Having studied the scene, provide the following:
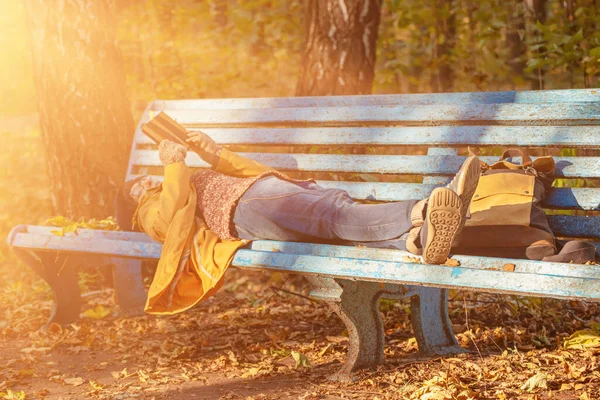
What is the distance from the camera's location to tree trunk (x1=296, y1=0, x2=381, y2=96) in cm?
560

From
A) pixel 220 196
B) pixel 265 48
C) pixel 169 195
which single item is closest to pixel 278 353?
pixel 220 196

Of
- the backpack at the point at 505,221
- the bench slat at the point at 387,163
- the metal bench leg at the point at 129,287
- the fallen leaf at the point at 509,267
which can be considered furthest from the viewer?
the metal bench leg at the point at 129,287

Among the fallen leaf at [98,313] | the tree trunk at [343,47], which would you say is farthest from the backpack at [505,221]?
the fallen leaf at [98,313]

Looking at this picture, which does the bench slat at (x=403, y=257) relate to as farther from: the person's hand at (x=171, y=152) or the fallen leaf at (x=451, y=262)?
the person's hand at (x=171, y=152)

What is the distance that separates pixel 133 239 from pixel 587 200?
7.97 feet

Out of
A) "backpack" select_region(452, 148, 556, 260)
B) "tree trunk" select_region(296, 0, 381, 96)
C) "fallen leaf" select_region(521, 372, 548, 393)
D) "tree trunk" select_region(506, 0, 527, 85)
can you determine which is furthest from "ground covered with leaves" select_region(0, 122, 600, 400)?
"tree trunk" select_region(506, 0, 527, 85)

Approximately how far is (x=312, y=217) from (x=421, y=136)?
2.73 feet

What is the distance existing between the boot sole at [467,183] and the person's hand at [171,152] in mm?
1869

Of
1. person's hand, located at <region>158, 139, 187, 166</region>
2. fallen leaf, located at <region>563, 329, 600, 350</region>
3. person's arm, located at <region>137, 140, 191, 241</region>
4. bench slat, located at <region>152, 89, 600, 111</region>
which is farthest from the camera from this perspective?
person's hand, located at <region>158, 139, 187, 166</region>

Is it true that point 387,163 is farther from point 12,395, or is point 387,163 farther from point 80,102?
point 80,102

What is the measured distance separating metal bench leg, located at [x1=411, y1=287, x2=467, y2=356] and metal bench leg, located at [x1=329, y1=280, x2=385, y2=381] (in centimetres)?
32

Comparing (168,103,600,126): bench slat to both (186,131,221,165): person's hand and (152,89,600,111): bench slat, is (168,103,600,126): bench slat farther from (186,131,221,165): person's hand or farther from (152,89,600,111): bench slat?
(186,131,221,165): person's hand

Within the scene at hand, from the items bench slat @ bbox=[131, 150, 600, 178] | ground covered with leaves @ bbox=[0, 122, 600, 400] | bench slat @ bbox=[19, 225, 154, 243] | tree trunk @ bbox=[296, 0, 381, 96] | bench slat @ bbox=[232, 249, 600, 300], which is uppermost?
tree trunk @ bbox=[296, 0, 381, 96]

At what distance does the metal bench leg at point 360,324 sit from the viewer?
345cm
